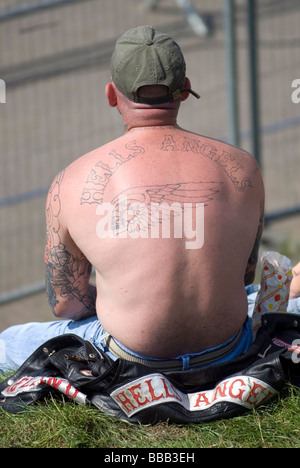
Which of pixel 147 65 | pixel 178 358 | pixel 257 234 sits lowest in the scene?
pixel 178 358

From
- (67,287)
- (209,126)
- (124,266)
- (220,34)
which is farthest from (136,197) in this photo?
(220,34)

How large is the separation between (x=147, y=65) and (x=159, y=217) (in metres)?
0.60

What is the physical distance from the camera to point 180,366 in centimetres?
291

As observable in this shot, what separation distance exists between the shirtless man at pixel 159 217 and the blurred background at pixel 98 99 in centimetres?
336

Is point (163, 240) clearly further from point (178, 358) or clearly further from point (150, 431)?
point (150, 431)

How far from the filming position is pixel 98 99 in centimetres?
936

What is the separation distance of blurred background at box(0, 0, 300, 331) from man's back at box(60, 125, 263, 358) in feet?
11.2

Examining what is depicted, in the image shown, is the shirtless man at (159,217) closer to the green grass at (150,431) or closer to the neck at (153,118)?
the neck at (153,118)

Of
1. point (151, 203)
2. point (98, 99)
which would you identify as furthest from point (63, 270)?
point (98, 99)

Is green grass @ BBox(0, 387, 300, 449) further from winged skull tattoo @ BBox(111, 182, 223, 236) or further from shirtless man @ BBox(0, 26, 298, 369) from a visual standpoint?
winged skull tattoo @ BBox(111, 182, 223, 236)

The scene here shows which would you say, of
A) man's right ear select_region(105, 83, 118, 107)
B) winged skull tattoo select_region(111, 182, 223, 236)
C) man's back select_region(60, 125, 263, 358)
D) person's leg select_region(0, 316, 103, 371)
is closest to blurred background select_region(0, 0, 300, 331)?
person's leg select_region(0, 316, 103, 371)

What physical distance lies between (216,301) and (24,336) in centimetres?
113

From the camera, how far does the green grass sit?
8.98 ft
